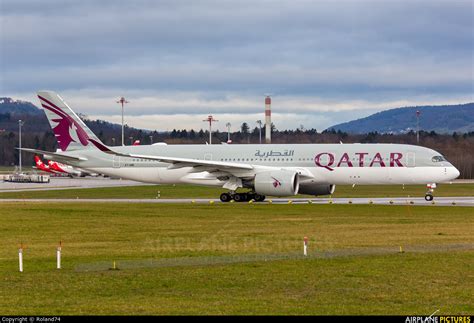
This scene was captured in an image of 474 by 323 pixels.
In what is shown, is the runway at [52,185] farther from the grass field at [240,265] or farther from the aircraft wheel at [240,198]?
the grass field at [240,265]

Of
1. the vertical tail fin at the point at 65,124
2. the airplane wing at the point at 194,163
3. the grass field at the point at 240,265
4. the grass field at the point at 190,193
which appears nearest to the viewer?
the grass field at the point at 240,265

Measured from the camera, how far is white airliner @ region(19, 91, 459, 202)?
59.4 metres

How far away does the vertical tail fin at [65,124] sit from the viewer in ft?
223

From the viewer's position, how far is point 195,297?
777 inches

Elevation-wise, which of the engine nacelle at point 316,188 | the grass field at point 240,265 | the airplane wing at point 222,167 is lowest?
the grass field at point 240,265

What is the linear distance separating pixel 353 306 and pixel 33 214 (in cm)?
3345

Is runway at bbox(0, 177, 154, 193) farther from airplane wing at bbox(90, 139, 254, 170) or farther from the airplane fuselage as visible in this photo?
airplane wing at bbox(90, 139, 254, 170)

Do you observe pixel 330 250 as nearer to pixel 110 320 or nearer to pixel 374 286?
pixel 374 286

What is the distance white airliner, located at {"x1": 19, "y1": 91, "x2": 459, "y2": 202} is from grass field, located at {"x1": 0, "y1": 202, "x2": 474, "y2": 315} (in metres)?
13.0

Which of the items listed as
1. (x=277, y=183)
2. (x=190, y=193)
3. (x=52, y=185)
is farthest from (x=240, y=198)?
(x=52, y=185)

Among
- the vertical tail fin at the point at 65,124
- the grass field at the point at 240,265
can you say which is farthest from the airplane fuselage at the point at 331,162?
the grass field at the point at 240,265

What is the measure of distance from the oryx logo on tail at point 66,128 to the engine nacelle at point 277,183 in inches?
667

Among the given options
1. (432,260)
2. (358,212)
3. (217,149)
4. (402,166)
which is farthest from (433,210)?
(432,260)

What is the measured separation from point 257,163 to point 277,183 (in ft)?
17.9
